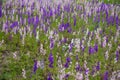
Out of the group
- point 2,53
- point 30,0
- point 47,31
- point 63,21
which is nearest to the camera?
point 2,53

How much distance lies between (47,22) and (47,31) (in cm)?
102

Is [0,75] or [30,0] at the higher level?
[30,0]

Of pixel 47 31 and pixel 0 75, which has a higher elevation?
pixel 47 31

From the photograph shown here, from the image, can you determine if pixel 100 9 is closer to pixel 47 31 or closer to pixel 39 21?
pixel 39 21

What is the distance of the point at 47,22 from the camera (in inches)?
303

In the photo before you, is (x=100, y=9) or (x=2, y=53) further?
(x=100, y=9)

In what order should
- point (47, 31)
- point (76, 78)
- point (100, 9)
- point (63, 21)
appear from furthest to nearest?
1. point (100, 9)
2. point (63, 21)
3. point (47, 31)
4. point (76, 78)

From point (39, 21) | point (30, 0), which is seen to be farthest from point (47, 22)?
point (30, 0)

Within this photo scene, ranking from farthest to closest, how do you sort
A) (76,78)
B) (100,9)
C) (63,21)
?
(100,9) → (63,21) → (76,78)

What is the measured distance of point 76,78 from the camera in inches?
185

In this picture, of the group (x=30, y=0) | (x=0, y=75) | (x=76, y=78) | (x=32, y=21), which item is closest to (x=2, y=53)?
(x=0, y=75)

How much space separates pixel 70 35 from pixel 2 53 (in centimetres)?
188

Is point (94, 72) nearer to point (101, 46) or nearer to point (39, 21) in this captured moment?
point (101, 46)

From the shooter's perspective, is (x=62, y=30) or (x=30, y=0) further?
(x=30, y=0)
